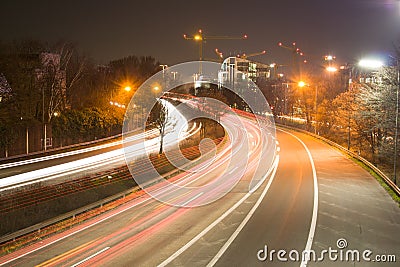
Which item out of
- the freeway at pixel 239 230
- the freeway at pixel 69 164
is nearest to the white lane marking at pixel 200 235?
the freeway at pixel 239 230

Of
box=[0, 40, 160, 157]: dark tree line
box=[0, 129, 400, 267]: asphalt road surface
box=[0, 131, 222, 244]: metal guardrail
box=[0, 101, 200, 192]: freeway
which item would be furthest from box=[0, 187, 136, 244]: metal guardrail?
box=[0, 40, 160, 157]: dark tree line

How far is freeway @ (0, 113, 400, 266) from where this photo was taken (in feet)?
40.2

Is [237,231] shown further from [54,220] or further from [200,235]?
[54,220]

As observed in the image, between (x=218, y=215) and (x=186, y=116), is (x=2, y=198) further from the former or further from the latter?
(x=186, y=116)

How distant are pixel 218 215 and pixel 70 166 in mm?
15421

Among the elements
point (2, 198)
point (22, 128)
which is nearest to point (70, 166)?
point (22, 128)

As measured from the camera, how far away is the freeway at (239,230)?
12.3m

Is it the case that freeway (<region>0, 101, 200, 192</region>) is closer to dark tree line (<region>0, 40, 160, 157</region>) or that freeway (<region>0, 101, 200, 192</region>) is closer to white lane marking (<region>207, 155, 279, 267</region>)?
dark tree line (<region>0, 40, 160, 157</region>)

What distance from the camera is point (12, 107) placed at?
3462 cm

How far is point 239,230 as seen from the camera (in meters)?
15.0

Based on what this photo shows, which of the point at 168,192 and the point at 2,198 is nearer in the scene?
the point at 2,198

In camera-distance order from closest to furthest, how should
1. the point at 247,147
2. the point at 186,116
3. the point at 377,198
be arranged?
the point at 377,198 < the point at 247,147 < the point at 186,116

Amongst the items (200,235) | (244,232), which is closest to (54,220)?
(200,235)

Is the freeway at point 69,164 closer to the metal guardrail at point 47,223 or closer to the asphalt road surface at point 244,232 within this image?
the metal guardrail at point 47,223
